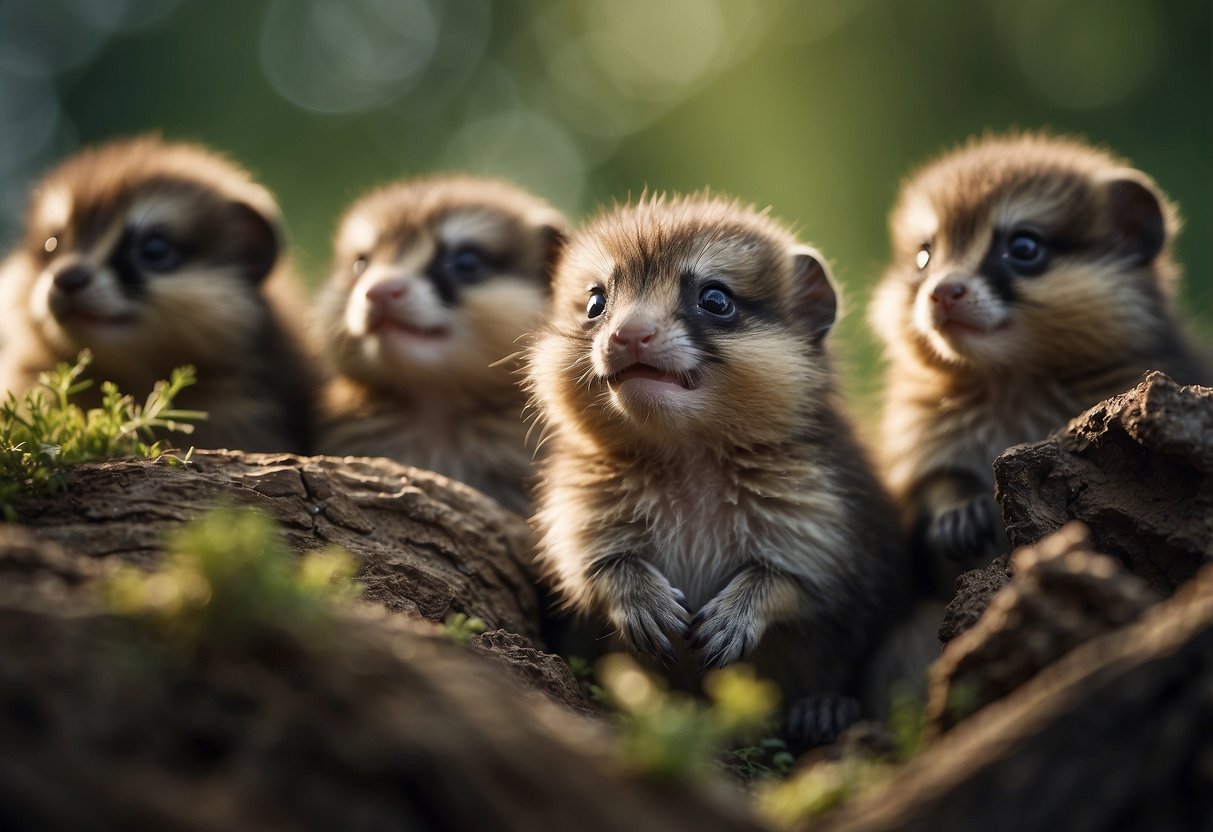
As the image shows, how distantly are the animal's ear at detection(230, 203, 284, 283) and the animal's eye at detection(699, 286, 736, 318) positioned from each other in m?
2.77

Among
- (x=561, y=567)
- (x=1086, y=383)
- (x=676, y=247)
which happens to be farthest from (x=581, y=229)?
(x=1086, y=383)

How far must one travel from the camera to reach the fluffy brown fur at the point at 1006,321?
16.3 feet

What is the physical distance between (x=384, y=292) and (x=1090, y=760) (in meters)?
4.20

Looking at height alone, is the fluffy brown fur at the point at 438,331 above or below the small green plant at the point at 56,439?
above

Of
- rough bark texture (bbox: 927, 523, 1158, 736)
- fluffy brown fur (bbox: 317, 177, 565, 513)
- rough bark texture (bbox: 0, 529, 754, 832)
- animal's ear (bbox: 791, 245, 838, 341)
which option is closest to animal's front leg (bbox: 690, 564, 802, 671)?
animal's ear (bbox: 791, 245, 838, 341)

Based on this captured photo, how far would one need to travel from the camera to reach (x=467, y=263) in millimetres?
6152

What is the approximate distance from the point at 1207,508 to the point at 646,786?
2.08 m

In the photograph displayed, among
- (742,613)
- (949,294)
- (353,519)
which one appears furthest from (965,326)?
(353,519)

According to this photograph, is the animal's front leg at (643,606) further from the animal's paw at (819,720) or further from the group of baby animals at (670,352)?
the animal's paw at (819,720)

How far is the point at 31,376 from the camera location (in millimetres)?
5949

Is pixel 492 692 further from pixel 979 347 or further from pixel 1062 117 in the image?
pixel 1062 117

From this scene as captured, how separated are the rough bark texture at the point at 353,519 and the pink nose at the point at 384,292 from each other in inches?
46.7

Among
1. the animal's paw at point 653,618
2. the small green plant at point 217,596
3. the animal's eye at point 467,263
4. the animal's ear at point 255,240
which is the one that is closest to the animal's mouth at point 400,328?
the animal's eye at point 467,263

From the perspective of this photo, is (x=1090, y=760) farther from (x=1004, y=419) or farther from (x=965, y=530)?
(x=1004, y=419)
